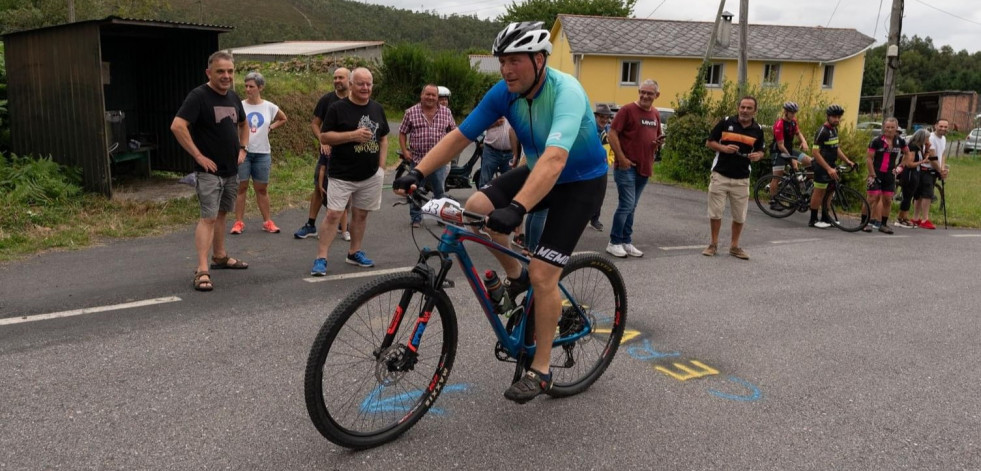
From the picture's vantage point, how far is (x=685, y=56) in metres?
41.6

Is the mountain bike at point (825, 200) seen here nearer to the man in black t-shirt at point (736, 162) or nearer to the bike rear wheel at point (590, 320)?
the man in black t-shirt at point (736, 162)

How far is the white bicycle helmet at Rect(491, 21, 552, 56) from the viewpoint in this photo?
3.58 m

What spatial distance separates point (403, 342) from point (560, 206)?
45.2 inches

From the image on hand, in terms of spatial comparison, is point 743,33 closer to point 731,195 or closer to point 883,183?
point 883,183

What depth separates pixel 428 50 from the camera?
121 feet

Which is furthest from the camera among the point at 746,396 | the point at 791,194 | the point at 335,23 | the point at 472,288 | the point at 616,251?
the point at 335,23

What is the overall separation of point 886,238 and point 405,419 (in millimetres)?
9934

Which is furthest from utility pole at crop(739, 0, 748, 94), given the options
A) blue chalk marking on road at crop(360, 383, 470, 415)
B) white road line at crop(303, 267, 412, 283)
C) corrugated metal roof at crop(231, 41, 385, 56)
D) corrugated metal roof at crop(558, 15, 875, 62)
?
corrugated metal roof at crop(231, 41, 385, 56)

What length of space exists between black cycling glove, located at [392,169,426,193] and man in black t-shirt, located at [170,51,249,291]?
3214mm

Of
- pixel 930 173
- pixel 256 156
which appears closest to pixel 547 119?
pixel 256 156

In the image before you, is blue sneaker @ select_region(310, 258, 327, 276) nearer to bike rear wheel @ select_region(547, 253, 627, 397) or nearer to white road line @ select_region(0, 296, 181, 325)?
white road line @ select_region(0, 296, 181, 325)

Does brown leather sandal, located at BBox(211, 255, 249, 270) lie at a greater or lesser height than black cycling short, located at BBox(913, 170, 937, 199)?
lesser

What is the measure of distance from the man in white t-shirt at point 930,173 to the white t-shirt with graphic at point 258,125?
35.3 feet

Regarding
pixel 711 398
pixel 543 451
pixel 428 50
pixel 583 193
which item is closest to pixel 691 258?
pixel 711 398
